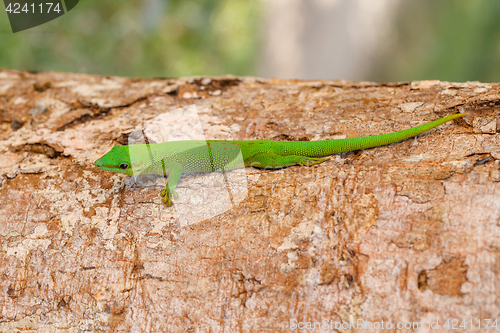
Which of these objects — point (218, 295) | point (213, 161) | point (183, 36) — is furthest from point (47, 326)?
point (183, 36)

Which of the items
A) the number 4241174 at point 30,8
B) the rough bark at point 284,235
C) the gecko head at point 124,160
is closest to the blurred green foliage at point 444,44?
the rough bark at point 284,235

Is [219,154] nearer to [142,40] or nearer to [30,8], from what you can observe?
[30,8]

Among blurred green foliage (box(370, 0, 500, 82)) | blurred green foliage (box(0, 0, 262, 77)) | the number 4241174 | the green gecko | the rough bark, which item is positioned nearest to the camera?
the rough bark

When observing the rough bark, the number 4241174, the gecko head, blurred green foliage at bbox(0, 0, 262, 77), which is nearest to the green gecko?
the gecko head

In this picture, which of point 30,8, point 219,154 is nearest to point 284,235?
point 219,154

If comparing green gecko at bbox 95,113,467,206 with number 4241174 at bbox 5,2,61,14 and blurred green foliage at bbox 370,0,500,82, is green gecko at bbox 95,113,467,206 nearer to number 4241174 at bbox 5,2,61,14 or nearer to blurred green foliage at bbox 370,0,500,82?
number 4241174 at bbox 5,2,61,14

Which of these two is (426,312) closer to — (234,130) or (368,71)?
(234,130)

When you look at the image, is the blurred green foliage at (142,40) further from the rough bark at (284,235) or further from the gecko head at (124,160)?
the gecko head at (124,160)
